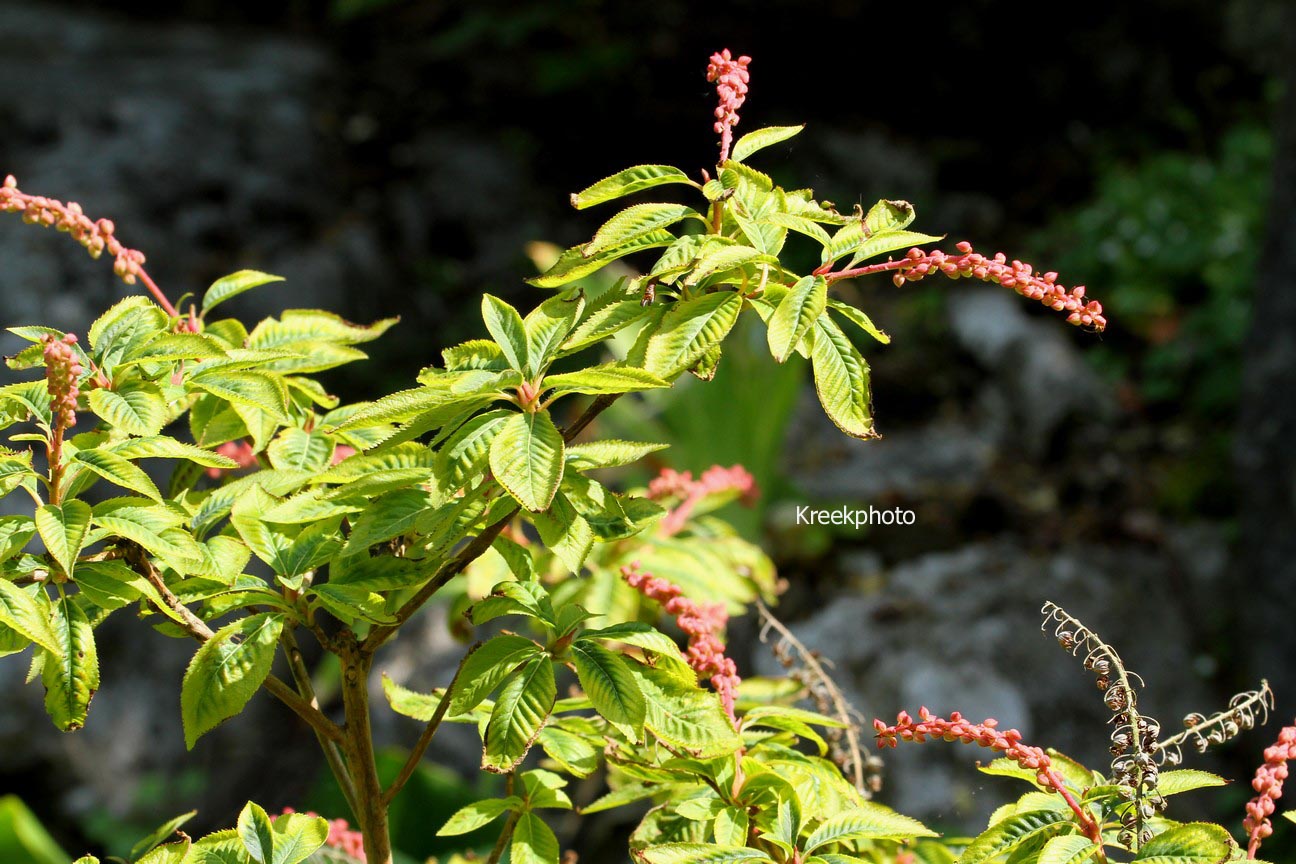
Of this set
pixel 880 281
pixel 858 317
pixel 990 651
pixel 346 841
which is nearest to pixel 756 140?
pixel 858 317

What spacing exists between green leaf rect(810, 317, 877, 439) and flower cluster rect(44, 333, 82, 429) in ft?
1.60

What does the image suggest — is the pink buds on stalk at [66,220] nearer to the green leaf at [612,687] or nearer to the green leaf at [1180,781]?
the green leaf at [612,687]

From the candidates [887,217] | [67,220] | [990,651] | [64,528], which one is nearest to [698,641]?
[887,217]

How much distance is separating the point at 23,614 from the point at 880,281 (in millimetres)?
5408

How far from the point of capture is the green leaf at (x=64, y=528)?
77 cm

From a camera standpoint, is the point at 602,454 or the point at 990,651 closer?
the point at 602,454

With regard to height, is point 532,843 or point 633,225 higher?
point 633,225

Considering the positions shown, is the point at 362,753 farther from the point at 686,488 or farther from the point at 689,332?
the point at 686,488

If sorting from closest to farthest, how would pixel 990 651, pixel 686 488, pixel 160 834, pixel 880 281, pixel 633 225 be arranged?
pixel 633 225
pixel 160 834
pixel 686 488
pixel 990 651
pixel 880 281

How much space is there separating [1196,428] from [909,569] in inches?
55.4

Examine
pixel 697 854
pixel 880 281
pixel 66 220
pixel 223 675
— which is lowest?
pixel 697 854

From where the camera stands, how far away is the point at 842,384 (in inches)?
32.6

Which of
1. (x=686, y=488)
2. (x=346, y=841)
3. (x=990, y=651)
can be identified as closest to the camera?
(x=346, y=841)

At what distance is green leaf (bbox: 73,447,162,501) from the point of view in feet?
2.66
